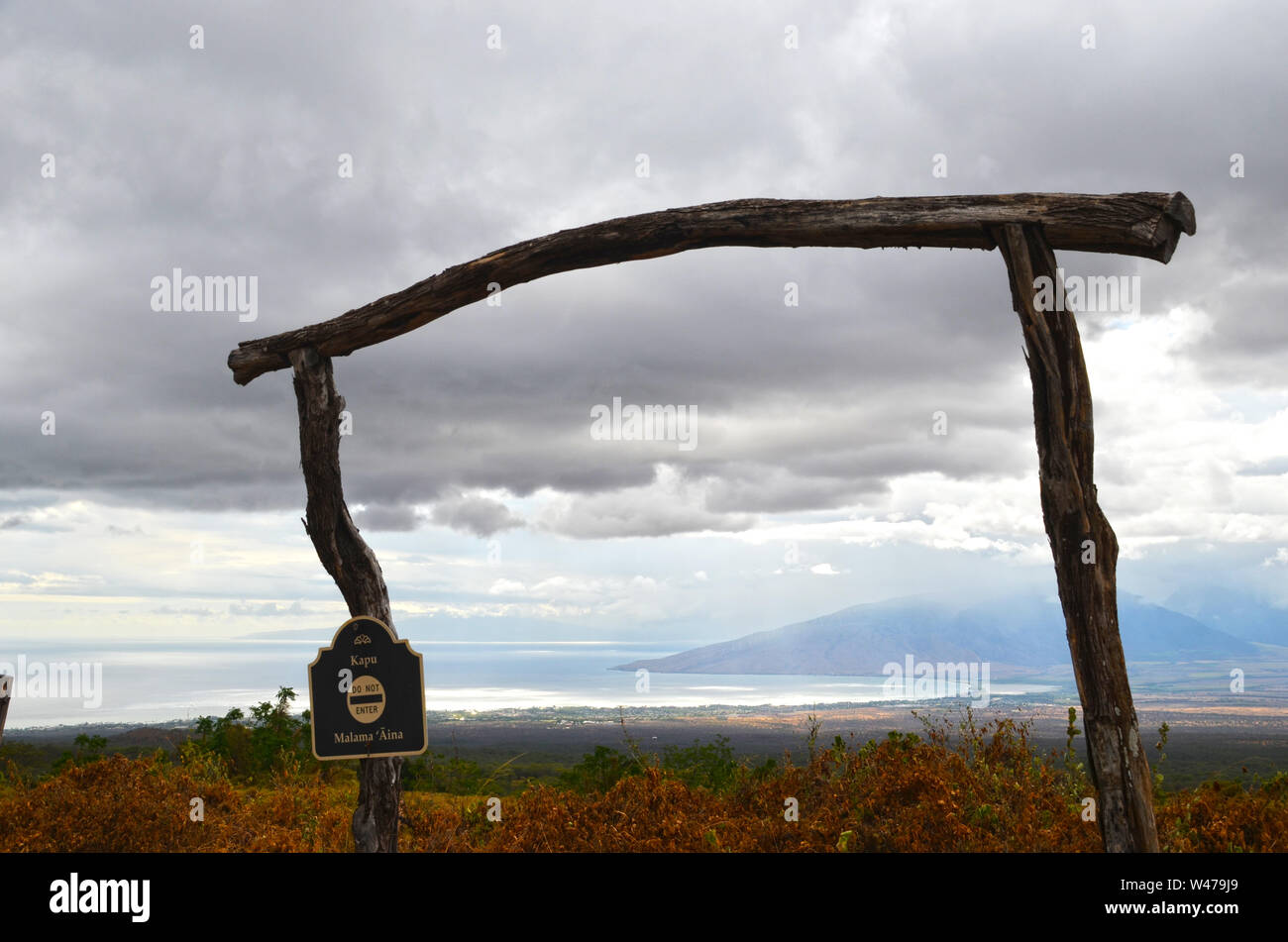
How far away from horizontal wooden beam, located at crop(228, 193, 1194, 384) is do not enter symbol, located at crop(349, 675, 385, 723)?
284 centimetres

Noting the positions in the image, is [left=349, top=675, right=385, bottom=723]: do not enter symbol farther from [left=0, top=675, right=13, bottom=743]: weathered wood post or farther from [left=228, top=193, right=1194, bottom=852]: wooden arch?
[left=0, top=675, right=13, bottom=743]: weathered wood post

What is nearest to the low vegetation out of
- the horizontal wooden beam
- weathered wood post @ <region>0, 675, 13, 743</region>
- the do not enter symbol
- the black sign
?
weathered wood post @ <region>0, 675, 13, 743</region>

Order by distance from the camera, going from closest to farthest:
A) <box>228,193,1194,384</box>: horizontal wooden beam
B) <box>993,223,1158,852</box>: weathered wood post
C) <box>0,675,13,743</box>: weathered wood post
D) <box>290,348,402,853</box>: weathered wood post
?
<box>993,223,1158,852</box>: weathered wood post < <box>228,193,1194,384</box>: horizontal wooden beam < <box>290,348,402,853</box>: weathered wood post < <box>0,675,13,743</box>: weathered wood post

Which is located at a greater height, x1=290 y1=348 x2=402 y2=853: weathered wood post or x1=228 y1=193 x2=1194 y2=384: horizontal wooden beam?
x1=228 y1=193 x2=1194 y2=384: horizontal wooden beam

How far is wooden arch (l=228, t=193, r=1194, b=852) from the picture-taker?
5324 millimetres

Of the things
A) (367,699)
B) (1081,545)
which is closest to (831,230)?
(1081,545)

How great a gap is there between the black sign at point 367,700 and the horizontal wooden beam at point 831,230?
2.66m

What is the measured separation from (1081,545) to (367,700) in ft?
16.3

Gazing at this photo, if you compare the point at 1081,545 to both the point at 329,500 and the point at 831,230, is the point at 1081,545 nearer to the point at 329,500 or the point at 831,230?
the point at 831,230
